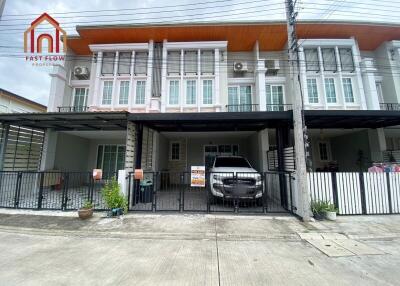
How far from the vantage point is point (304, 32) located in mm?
11102

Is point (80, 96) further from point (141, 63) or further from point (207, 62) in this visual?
point (207, 62)

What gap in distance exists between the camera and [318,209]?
221 inches

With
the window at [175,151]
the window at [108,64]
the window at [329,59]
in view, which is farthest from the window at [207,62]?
the window at [329,59]

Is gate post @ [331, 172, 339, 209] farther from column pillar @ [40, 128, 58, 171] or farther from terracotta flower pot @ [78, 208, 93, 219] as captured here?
column pillar @ [40, 128, 58, 171]

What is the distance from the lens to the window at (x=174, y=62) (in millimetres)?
11312

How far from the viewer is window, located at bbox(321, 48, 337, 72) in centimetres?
1125

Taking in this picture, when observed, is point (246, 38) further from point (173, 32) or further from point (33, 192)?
point (33, 192)

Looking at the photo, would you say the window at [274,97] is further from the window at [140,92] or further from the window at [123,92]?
the window at [123,92]

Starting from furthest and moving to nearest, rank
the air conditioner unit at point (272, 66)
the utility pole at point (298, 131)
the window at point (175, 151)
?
the window at point (175, 151)
the air conditioner unit at point (272, 66)
the utility pole at point (298, 131)

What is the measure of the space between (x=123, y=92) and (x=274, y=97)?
31.9ft

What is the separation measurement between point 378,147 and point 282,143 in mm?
6339

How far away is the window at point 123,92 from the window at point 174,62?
9.36ft

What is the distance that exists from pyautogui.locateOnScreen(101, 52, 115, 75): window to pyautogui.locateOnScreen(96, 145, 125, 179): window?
495 centimetres

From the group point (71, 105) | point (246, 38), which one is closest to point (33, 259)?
point (71, 105)
